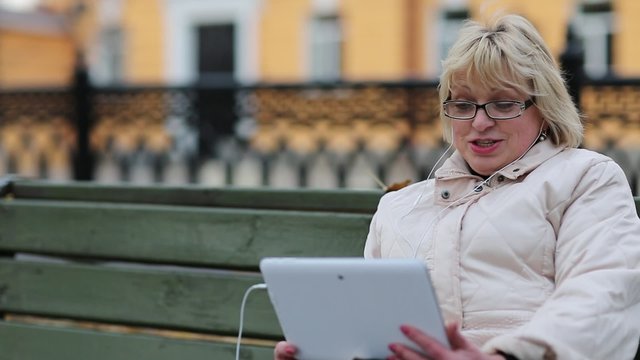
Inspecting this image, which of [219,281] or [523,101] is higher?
[523,101]

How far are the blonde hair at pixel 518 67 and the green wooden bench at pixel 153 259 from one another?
2.42 feet

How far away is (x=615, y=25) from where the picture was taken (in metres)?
16.6

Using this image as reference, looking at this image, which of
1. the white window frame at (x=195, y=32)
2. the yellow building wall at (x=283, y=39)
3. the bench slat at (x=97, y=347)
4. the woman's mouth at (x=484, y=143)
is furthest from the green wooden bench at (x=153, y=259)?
the white window frame at (x=195, y=32)

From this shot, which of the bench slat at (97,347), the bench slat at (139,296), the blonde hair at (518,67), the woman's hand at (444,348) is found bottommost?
the bench slat at (97,347)

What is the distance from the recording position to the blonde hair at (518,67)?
2.39m

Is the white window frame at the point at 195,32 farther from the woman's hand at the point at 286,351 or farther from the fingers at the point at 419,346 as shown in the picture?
the fingers at the point at 419,346

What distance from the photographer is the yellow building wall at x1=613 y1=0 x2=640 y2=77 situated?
16312 mm

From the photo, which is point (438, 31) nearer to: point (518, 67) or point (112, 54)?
point (112, 54)

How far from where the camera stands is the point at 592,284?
2.19 meters

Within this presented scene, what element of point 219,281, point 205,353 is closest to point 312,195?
point 219,281

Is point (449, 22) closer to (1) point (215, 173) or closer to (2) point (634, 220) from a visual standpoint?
(1) point (215, 173)

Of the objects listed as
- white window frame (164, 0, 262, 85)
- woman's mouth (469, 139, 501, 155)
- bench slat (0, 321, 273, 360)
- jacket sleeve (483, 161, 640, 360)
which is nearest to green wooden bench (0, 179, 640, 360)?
bench slat (0, 321, 273, 360)

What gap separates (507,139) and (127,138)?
9100 millimetres

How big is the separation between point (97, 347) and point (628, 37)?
14572 mm
